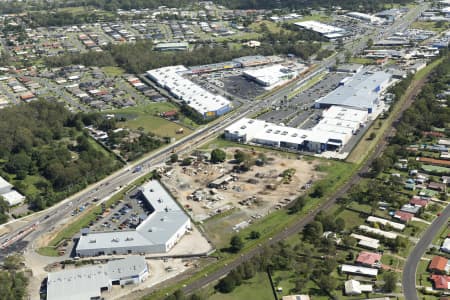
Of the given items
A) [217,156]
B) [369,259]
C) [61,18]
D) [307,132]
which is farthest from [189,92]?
[61,18]

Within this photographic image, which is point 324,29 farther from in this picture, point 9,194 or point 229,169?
point 9,194

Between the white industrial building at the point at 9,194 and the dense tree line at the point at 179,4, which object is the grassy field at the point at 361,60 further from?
the white industrial building at the point at 9,194

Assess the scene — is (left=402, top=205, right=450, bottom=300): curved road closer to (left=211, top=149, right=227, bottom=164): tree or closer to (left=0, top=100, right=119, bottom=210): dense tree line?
(left=211, top=149, right=227, bottom=164): tree

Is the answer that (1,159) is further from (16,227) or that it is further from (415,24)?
(415,24)

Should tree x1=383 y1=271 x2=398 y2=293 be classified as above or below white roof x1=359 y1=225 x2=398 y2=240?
above

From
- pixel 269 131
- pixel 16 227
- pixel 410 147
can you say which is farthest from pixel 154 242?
pixel 410 147

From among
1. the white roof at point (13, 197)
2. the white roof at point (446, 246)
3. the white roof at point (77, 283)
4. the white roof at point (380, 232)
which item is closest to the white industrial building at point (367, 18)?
the white roof at point (380, 232)

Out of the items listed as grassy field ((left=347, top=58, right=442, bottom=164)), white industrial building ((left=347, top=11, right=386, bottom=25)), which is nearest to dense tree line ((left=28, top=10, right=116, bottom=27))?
white industrial building ((left=347, top=11, right=386, bottom=25))
